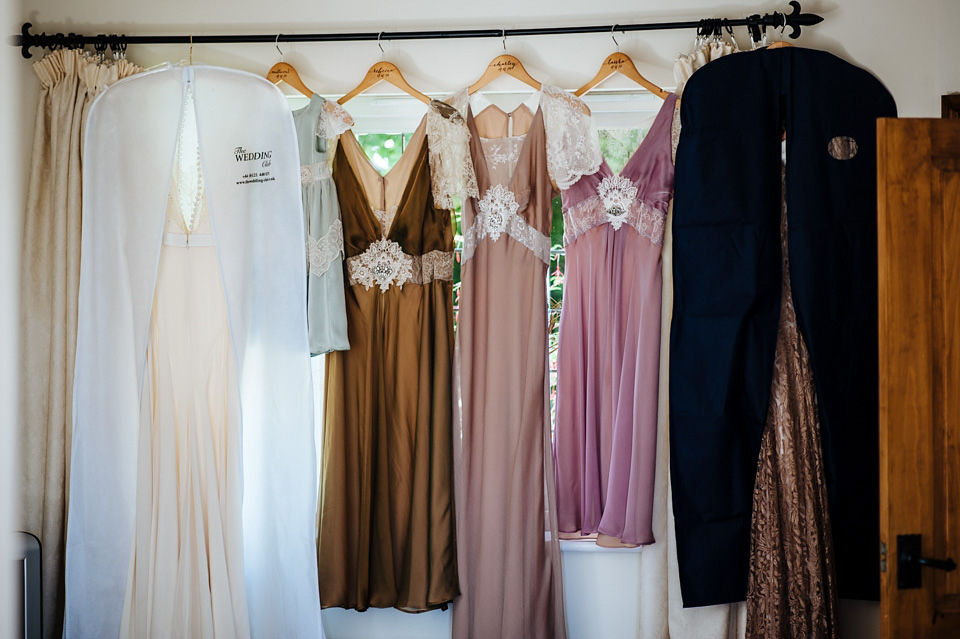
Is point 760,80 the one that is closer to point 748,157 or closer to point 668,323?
point 748,157

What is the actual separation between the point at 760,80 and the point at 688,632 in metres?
1.60

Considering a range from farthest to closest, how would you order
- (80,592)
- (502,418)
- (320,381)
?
(320,381) → (502,418) → (80,592)

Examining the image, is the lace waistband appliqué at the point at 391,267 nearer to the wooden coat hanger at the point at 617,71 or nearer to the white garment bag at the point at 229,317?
the white garment bag at the point at 229,317

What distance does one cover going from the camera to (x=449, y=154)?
6.98 ft

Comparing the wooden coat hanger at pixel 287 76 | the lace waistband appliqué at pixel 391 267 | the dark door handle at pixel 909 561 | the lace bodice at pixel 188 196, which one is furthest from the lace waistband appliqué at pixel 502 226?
the dark door handle at pixel 909 561

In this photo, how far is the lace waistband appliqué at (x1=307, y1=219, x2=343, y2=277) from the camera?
212 centimetres

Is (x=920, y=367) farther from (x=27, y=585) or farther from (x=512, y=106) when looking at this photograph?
(x=27, y=585)

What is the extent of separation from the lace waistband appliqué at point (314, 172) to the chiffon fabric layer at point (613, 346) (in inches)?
28.9

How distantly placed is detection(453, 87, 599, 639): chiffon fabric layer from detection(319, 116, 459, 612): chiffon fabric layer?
7 cm

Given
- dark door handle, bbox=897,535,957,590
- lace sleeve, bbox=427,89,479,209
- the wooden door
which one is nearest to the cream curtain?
lace sleeve, bbox=427,89,479,209

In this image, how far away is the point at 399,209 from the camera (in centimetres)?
217

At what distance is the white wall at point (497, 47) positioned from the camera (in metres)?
2.17

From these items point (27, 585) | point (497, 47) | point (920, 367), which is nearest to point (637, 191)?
point (497, 47)

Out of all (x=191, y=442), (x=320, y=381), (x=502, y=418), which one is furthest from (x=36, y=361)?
(x=502, y=418)
